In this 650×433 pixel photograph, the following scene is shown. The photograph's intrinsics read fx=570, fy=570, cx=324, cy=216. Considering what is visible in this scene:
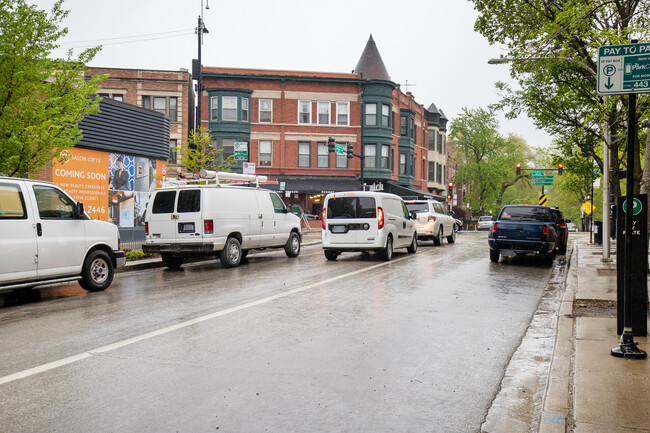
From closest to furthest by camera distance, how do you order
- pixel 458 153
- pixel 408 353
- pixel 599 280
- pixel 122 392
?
pixel 122 392, pixel 408 353, pixel 599 280, pixel 458 153

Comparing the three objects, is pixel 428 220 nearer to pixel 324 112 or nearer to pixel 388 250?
pixel 388 250

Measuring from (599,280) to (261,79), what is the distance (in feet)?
108

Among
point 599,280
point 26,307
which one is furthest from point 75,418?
point 599,280

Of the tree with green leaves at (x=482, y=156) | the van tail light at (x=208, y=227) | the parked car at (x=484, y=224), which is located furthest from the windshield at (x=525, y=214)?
the tree with green leaves at (x=482, y=156)

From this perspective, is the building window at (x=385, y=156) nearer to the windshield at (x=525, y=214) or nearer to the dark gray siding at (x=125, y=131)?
the dark gray siding at (x=125, y=131)

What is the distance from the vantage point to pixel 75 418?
410cm

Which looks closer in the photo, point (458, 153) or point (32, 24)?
point (32, 24)

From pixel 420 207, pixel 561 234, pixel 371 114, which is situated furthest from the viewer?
pixel 371 114

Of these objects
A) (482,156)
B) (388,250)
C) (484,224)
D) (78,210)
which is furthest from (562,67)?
(482,156)

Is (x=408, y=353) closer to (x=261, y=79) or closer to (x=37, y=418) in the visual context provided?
(x=37, y=418)

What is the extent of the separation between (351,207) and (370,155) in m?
26.7

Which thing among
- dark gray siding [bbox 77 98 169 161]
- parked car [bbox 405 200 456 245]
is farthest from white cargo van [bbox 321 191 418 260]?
dark gray siding [bbox 77 98 169 161]

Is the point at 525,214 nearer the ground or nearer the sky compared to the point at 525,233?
nearer the sky

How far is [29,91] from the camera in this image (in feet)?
40.9
